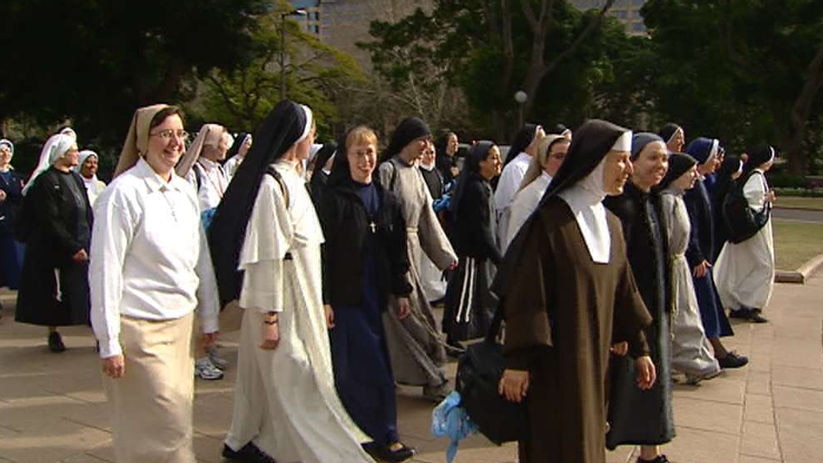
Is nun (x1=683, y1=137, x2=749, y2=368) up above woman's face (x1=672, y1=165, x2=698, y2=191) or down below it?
below

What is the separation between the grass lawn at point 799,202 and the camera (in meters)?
28.1

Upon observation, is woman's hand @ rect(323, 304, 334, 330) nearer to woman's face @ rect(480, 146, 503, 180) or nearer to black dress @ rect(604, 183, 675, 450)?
black dress @ rect(604, 183, 675, 450)

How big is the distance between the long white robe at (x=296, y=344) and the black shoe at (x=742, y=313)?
626 cm

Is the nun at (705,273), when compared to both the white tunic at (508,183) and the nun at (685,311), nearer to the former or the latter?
the nun at (685,311)

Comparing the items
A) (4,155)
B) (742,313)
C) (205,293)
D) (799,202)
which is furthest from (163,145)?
(799,202)

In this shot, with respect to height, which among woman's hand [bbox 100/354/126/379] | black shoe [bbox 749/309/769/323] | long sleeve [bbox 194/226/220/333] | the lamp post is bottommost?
black shoe [bbox 749/309/769/323]

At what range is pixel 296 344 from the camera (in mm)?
4219

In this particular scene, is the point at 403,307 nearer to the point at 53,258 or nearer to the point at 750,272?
the point at 53,258

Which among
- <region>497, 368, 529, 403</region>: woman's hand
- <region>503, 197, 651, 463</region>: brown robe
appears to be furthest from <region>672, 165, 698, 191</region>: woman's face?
<region>497, 368, 529, 403</region>: woman's hand

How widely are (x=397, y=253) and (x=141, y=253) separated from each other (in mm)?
1843

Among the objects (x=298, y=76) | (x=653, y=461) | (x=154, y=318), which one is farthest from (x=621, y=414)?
(x=298, y=76)

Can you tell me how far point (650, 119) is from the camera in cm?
4925

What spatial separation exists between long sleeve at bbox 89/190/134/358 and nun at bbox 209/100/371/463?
0.70m

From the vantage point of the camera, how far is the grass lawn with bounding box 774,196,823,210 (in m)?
28.1
